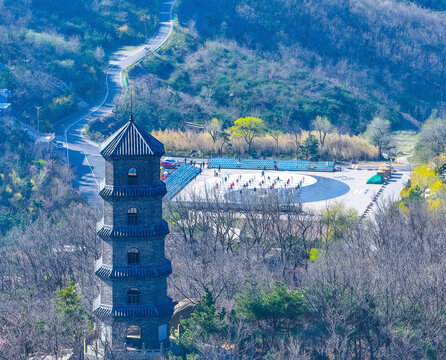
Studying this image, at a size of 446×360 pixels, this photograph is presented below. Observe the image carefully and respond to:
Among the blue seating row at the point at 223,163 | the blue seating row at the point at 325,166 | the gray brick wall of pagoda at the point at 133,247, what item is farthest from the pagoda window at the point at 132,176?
the blue seating row at the point at 325,166

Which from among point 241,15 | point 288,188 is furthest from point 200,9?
point 288,188

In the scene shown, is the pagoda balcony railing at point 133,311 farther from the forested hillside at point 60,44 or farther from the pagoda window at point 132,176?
the forested hillside at point 60,44

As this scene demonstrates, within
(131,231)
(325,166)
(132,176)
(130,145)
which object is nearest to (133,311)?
(131,231)

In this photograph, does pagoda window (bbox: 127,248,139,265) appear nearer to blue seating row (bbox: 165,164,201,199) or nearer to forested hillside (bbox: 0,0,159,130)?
blue seating row (bbox: 165,164,201,199)

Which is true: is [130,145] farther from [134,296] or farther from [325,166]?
[325,166]

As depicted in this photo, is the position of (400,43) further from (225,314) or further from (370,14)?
(225,314)

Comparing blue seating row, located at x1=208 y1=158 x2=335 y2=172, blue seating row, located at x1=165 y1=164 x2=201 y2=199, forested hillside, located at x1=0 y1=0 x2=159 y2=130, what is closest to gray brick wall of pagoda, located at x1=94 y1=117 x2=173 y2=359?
blue seating row, located at x1=165 y1=164 x2=201 y2=199
